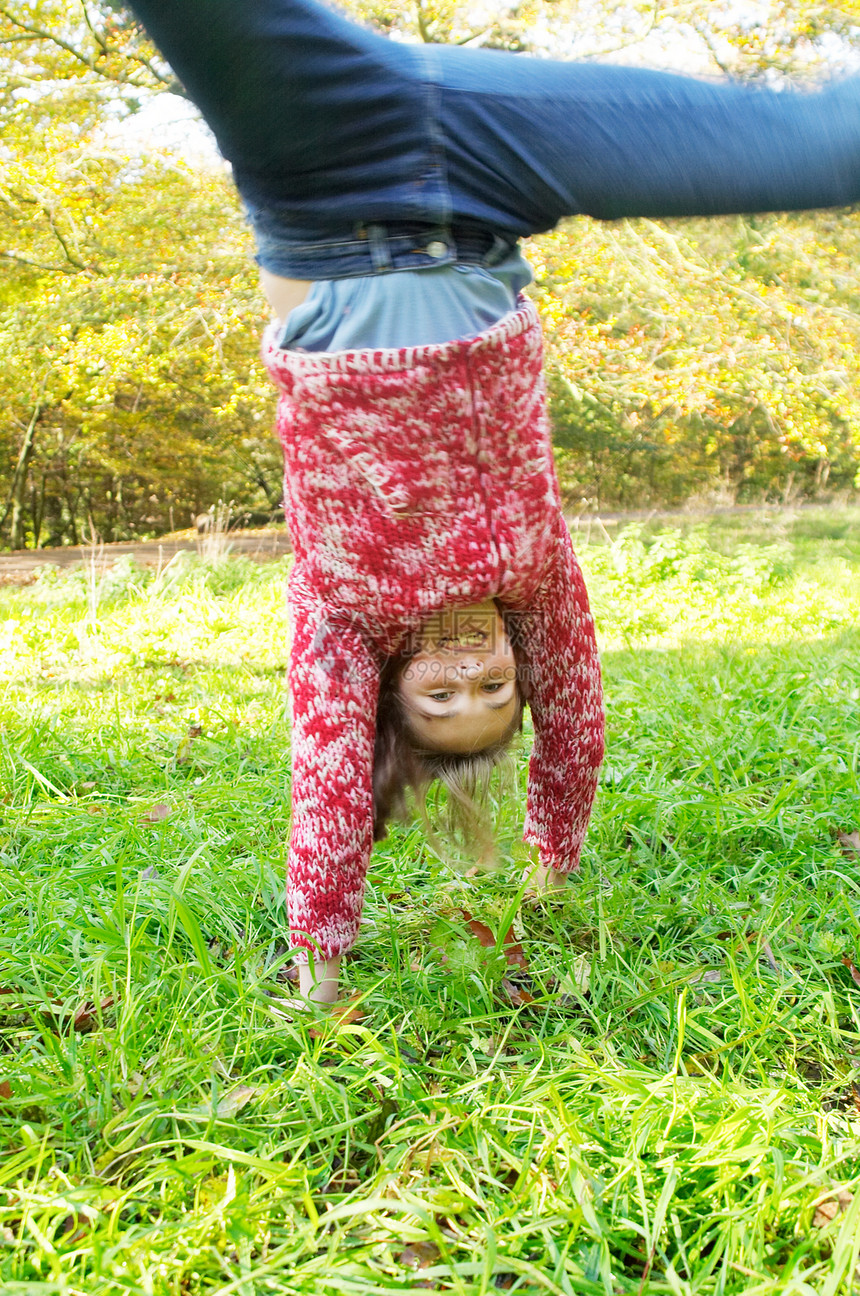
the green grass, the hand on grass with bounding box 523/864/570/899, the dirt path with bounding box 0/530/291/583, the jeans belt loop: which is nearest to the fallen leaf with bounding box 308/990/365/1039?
the green grass

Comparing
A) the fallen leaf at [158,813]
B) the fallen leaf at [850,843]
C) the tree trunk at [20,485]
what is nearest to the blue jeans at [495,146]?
the fallen leaf at [850,843]

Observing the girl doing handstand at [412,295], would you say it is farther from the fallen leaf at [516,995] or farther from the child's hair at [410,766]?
the fallen leaf at [516,995]

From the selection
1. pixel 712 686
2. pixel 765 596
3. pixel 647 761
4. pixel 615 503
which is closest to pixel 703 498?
pixel 615 503

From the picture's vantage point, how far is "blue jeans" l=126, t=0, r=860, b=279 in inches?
51.5

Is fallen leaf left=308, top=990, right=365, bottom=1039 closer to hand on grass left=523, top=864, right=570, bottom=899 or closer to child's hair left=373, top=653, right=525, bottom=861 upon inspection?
child's hair left=373, top=653, right=525, bottom=861

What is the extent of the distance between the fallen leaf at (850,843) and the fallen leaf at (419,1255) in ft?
5.28

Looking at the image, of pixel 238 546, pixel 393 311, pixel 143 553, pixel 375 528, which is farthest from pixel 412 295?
pixel 143 553

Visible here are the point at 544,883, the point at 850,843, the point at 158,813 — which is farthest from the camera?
the point at 158,813

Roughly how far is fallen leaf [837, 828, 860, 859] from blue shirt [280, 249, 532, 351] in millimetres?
1745

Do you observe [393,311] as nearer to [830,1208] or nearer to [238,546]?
[830,1208]

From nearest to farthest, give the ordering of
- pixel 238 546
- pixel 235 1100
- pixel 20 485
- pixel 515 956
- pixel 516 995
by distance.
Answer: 1. pixel 235 1100
2. pixel 516 995
3. pixel 515 956
4. pixel 238 546
5. pixel 20 485

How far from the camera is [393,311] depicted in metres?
1.48

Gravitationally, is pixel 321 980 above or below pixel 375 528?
below

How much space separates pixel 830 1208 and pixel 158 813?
2.03 m
